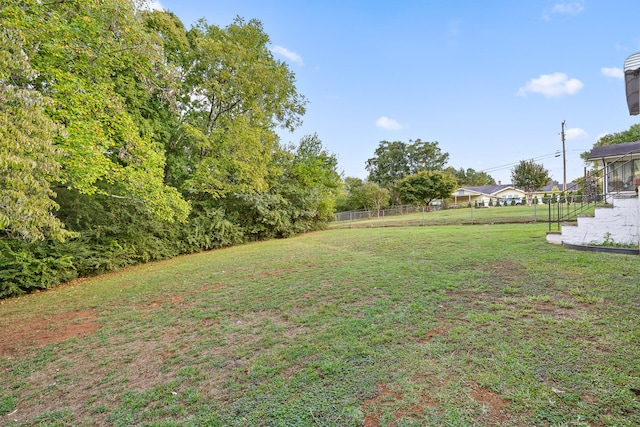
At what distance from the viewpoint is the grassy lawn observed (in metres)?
1.83

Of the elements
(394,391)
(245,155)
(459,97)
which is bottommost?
(394,391)

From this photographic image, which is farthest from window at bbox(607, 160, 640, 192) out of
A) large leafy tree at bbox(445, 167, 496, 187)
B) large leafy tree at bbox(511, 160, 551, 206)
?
large leafy tree at bbox(445, 167, 496, 187)

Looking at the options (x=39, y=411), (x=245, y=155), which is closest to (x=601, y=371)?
(x=39, y=411)

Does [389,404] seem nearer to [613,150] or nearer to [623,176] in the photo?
[623,176]

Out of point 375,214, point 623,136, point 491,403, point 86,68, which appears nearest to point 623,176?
point 491,403

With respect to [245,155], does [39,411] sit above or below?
below

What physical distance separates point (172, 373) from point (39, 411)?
0.97 metres

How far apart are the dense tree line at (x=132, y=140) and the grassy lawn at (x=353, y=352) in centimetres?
187

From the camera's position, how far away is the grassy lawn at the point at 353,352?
6.00 ft

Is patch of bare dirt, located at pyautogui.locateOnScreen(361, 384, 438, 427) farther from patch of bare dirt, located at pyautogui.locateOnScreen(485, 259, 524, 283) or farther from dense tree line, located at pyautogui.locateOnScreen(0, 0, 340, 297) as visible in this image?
dense tree line, located at pyautogui.locateOnScreen(0, 0, 340, 297)

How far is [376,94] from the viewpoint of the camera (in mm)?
19234

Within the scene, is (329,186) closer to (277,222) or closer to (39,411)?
(277,222)

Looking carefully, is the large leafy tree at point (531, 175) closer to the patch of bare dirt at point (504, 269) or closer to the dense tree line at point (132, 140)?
the dense tree line at point (132, 140)

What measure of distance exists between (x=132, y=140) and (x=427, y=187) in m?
33.5
